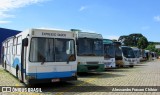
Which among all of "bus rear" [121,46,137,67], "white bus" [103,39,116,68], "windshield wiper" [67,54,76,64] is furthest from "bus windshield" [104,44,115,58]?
"windshield wiper" [67,54,76,64]

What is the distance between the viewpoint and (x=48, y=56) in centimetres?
1286

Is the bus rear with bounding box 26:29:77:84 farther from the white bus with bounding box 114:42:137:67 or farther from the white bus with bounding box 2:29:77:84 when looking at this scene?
the white bus with bounding box 114:42:137:67

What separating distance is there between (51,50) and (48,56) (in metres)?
0.31

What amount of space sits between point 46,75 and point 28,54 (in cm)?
120

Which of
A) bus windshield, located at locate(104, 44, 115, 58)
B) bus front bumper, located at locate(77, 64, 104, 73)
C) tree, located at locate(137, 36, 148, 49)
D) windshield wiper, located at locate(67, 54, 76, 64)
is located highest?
tree, located at locate(137, 36, 148, 49)

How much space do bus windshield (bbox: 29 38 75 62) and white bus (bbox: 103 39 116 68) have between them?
9843mm

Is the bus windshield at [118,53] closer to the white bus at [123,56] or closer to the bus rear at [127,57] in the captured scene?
the white bus at [123,56]

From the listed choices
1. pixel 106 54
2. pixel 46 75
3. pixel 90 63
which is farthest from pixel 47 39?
pixel 106 54

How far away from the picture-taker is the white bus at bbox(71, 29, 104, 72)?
18.3 meters

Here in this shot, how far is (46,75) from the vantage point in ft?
41.6

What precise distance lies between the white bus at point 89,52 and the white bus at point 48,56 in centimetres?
463

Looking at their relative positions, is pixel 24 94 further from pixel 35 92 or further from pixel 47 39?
pixel 47 39

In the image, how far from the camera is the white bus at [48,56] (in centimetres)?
1248

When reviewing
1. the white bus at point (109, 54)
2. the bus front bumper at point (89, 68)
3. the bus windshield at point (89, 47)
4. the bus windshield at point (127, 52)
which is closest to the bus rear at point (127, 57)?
the bus windshield at point (127, 52)
